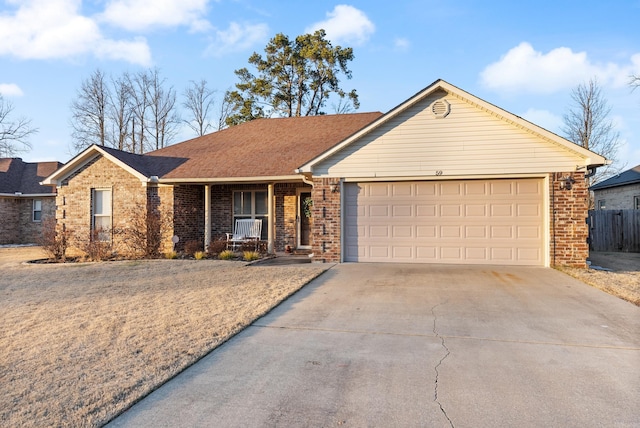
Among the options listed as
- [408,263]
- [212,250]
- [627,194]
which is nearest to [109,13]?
[212,250]

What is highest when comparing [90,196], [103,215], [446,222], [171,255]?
[90,196]

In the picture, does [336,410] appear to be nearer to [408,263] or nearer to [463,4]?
[408,263]

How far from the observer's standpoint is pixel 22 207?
2156 centimetres

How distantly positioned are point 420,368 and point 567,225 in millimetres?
7646

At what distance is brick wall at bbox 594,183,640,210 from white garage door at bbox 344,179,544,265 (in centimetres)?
1509

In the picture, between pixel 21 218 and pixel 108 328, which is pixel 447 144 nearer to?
pixel 108 328

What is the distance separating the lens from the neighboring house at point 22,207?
2083 cm

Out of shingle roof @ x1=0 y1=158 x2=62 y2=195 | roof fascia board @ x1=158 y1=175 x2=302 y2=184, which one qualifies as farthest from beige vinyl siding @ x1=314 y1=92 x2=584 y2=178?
shingle roof @ x1=0 y1=158 x2=62 y2=195

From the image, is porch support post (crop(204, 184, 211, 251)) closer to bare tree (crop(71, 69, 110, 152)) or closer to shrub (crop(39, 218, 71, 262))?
shrub (crop(39, 218, 71, 262))

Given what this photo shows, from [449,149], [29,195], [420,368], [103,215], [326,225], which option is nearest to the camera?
[420,368]

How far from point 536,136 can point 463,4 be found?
3993 millimetres

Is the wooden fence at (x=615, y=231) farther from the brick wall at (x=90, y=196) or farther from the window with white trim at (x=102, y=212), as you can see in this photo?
the window with white trim at (x=102, y=212)

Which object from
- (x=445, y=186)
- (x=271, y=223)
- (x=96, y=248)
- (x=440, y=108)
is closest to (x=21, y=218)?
(x=96, y=248)

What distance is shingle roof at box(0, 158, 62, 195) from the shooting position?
2123 centimetres
